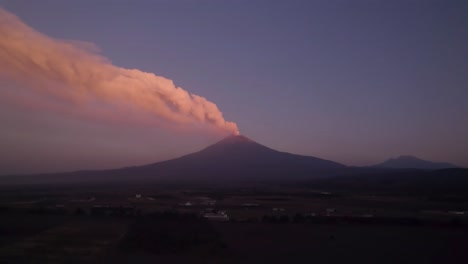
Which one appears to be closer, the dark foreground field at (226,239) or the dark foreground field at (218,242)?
the dark foreground field at (218,242)

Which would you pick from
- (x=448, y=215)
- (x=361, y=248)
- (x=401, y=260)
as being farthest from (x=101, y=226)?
(x=448, y=215)

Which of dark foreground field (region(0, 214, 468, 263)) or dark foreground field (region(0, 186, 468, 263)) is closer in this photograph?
dark foreground field (region(0, 214, 468, 263))

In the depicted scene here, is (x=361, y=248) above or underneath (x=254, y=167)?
underneath

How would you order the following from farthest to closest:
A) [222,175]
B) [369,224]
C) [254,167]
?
[254,167] → [222,175] → [369,224]

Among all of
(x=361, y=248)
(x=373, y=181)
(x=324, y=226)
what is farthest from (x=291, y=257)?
(x=373, y=181)

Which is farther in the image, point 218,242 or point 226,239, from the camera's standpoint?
point 226,239

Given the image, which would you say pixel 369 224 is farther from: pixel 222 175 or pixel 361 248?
pixel 222 175

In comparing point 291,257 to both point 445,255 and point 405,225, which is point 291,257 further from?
point 405,225

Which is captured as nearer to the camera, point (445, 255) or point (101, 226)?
point (445, 255)

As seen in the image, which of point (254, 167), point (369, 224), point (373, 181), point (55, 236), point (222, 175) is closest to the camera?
point (55, 236)
